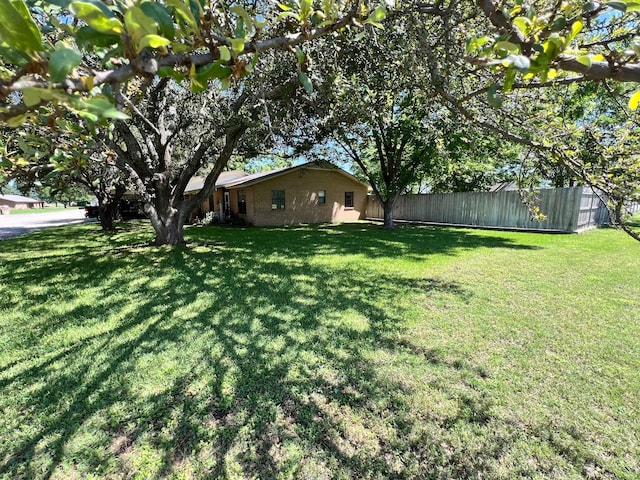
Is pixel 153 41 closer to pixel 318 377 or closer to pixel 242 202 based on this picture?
pixel 318 377

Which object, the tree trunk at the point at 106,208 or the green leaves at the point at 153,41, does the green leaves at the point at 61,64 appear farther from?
the tree trunk at the point at 106,208

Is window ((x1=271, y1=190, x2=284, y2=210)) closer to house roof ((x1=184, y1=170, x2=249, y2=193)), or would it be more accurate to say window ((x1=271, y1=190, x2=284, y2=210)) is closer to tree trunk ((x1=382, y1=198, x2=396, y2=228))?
house roof ((x1=184, y1=170, x2=249, y2=193))

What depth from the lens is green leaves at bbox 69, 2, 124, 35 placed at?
615 millimetres

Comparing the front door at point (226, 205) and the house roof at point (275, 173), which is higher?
the house roof at point (275, 173)

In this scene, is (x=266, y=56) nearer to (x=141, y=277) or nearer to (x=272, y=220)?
(x=141, y=277)

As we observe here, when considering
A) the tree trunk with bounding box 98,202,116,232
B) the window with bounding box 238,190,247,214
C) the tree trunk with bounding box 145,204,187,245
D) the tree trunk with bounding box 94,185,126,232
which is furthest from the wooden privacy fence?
the tree trunk with bounding box 98,202,116,232

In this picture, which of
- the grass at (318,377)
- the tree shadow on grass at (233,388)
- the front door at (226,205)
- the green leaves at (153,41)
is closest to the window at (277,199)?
the front door at (226,205)

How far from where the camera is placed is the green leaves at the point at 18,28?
57cm

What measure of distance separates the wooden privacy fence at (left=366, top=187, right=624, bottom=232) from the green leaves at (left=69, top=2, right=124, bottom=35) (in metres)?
10.9

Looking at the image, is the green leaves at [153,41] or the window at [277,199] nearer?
the green leaves at [153,41]

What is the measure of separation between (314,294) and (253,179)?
12960 mm

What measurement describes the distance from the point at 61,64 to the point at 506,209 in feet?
55.8

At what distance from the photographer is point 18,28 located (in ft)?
→ 1.93

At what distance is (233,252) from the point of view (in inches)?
350
